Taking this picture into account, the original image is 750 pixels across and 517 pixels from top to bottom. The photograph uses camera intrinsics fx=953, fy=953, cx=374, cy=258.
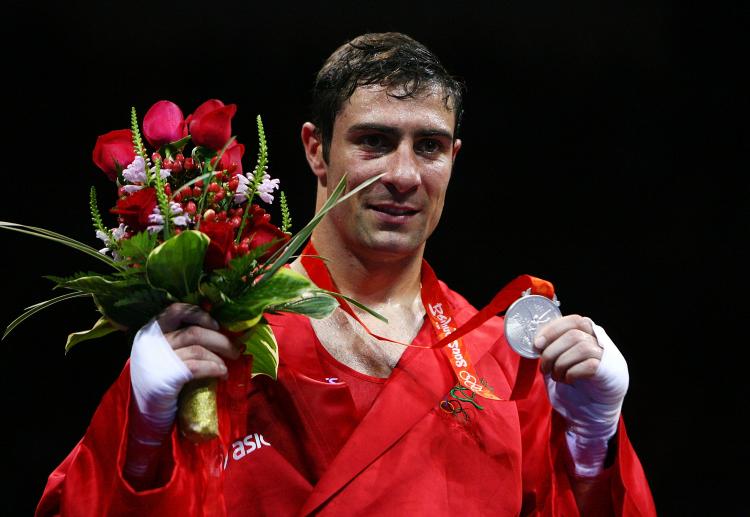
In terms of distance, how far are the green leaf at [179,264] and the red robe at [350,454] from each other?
0.18 m

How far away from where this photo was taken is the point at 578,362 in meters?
1.66

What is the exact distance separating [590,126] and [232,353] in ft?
6.19

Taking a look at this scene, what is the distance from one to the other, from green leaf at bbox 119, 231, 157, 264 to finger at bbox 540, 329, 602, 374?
71 cm

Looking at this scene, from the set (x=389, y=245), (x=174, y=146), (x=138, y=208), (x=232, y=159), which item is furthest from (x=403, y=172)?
(x=138, y=208)

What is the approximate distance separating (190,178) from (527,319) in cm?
65

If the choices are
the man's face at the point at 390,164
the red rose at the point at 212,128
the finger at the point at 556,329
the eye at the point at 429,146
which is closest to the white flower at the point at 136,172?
the red rose at the point at 212,128

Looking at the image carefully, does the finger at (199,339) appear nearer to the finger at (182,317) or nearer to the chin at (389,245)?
the finger at (182,317)

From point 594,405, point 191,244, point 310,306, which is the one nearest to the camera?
point 191,244

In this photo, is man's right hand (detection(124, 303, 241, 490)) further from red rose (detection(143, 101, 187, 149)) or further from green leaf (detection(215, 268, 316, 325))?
red rose (detection(143, 101, 187, 149))

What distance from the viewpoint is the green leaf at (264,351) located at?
1624 mm

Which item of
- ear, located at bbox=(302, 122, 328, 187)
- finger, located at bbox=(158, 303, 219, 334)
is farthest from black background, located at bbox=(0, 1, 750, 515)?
finger, located at bbox=(158, 303, 219, 334)

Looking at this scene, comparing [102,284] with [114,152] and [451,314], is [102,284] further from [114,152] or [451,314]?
[451,314]

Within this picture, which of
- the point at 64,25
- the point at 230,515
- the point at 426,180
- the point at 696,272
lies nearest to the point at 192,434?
the point at 230,515

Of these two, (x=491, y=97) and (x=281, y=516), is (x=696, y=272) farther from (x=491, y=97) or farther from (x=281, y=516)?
(x=281, y=516)
